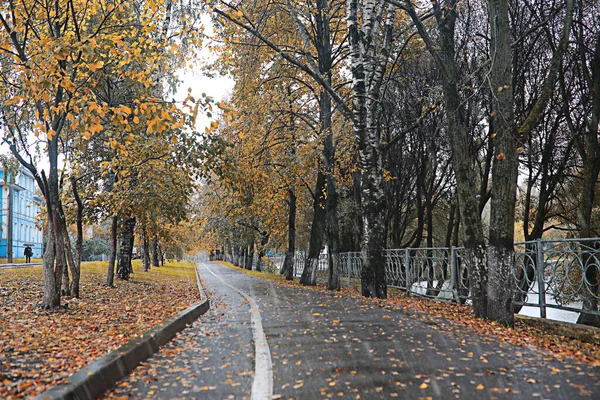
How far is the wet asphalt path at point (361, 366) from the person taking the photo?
490 cm

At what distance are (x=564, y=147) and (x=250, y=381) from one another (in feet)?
58.7

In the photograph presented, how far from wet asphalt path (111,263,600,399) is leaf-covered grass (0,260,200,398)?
0.78m

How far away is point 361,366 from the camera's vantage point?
580 centimetres

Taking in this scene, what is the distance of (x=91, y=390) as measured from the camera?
4688 mm

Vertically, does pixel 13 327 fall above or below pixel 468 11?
below

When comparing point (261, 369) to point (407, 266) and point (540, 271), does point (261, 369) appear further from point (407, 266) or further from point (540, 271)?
point (407, 266)

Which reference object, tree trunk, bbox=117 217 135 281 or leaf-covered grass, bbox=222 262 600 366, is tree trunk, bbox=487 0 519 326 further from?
tree trunk, bbox=117 217 135 281

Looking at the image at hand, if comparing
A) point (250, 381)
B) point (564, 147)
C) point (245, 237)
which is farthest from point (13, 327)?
point (245, 237)

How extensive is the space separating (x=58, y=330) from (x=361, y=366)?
5133 mm

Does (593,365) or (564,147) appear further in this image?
(564,147)

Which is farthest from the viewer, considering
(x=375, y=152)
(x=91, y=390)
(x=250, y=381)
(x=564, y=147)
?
(x=564, y=147)

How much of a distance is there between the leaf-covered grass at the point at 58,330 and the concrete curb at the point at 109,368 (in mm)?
260

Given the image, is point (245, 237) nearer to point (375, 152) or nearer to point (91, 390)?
point (375, 152)

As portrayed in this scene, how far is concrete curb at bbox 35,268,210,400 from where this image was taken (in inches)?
171
